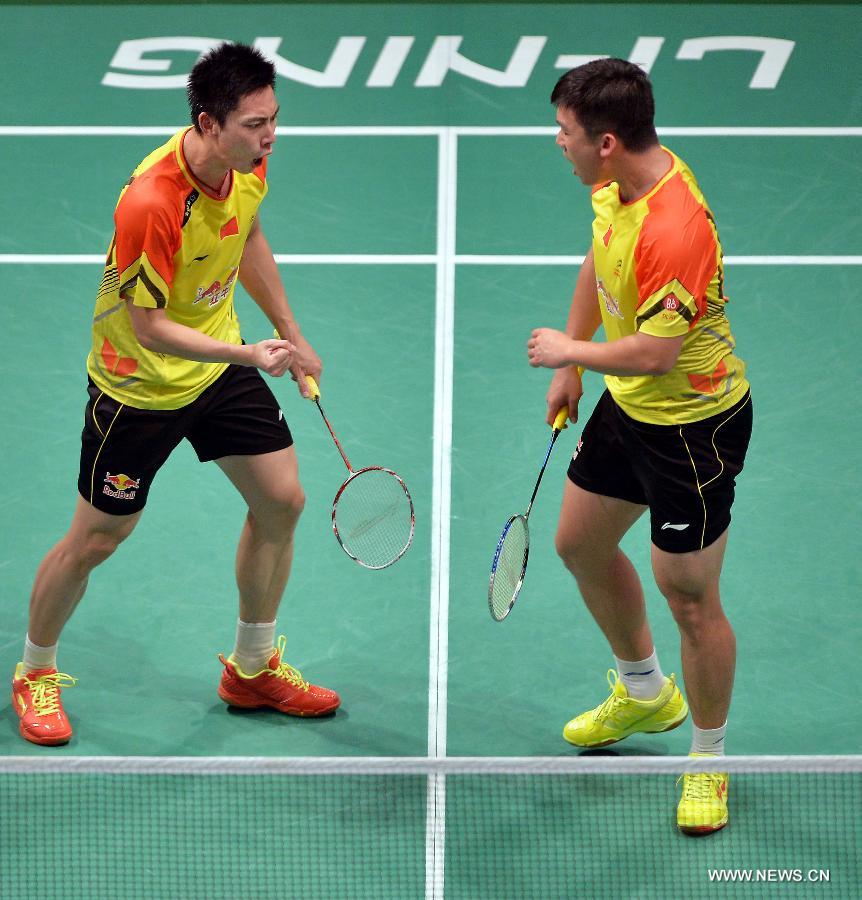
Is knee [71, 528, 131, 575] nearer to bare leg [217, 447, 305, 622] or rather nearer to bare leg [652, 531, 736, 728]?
bare leg [217, 447, 305, 622]

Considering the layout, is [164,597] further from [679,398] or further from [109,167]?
[109,167]

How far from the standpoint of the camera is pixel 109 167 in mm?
8609

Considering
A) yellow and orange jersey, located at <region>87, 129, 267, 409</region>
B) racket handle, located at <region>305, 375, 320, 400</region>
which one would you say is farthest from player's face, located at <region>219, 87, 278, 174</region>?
racket handle, located at <region>305, 375, 320, 400</region>

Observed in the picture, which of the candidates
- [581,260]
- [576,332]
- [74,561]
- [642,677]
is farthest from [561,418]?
[581,260]

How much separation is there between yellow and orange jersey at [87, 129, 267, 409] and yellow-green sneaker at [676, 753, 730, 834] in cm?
208

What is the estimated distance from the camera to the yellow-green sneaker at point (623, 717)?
514 cm

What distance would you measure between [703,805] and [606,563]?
835 millimetres

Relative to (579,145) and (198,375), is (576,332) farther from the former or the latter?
(198,375)

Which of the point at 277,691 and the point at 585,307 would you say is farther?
the point at 277,691

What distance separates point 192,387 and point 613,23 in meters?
5.95

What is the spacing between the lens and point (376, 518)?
205 inches

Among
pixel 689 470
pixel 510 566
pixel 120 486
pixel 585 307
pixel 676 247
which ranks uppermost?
pixel 676 247

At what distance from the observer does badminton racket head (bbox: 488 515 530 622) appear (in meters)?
4.83

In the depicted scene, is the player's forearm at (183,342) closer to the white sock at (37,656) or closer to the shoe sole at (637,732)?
the white sock at (37,656)
